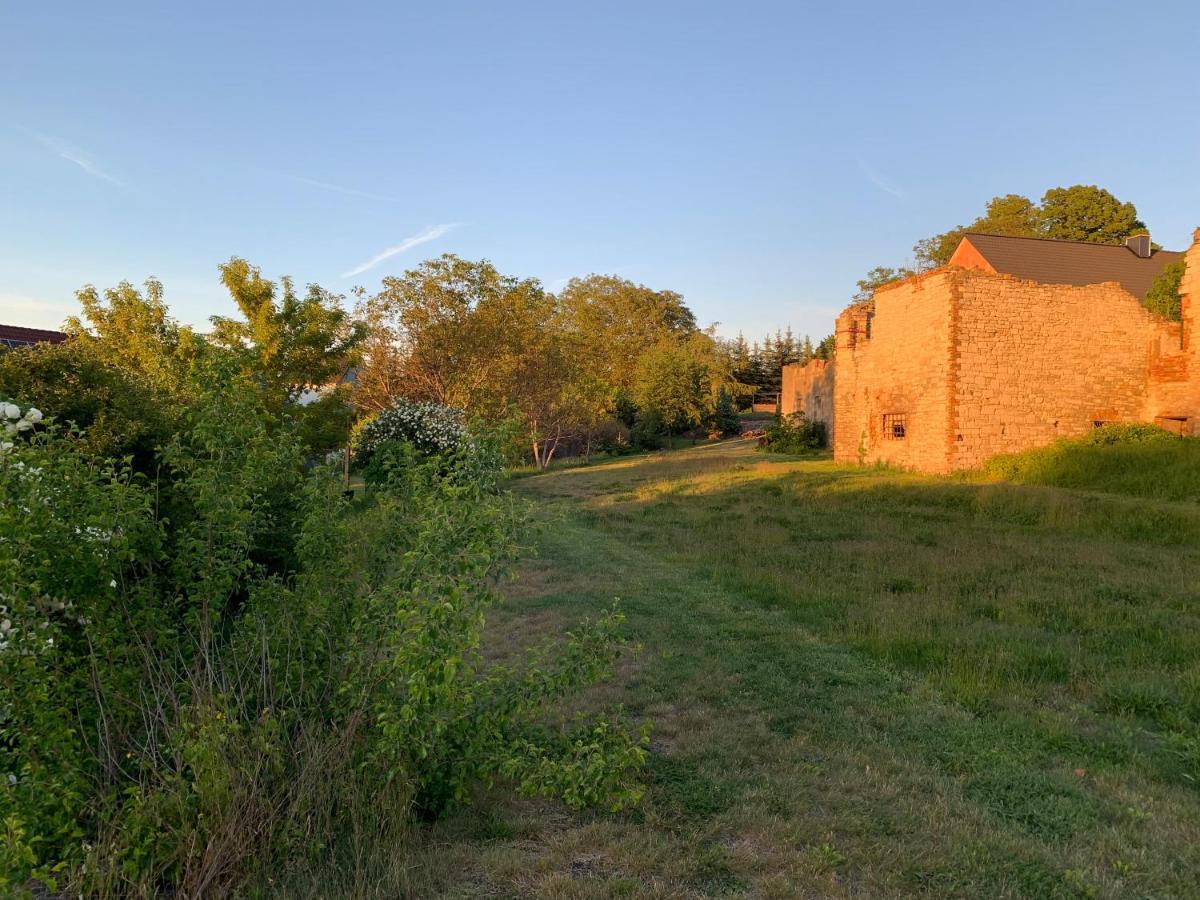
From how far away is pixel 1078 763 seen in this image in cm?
362

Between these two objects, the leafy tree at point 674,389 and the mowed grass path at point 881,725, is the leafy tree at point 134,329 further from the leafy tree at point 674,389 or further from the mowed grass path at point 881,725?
the leafy tree at point 674,389

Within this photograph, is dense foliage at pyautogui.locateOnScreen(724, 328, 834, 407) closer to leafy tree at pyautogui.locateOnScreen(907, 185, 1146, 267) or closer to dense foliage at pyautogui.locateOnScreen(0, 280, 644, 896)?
leafy tree at pyautogui.locateOnScreen(907, 185, 1146, 267)

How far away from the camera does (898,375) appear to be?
19500mm

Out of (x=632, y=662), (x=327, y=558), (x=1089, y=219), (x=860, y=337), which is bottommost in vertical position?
(x=632, y=662)

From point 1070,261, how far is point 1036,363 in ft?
30.7

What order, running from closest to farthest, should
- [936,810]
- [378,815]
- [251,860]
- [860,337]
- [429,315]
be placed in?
[251,860] → [378,815] → [936,810] → [860,337] → [429,315]

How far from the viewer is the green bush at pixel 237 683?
8.25 feet

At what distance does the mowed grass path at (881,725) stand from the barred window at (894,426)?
9875 millimetres

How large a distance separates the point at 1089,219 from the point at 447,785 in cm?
4107

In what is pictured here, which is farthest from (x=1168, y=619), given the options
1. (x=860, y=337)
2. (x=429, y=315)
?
(x=429, y=315)

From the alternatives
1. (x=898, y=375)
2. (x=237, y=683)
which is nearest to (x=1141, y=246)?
(x=898, y=375)

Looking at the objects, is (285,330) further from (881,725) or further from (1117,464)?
(1117,464)

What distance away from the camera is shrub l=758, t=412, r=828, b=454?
29891mm

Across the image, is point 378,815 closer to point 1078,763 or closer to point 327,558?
point 327,558
